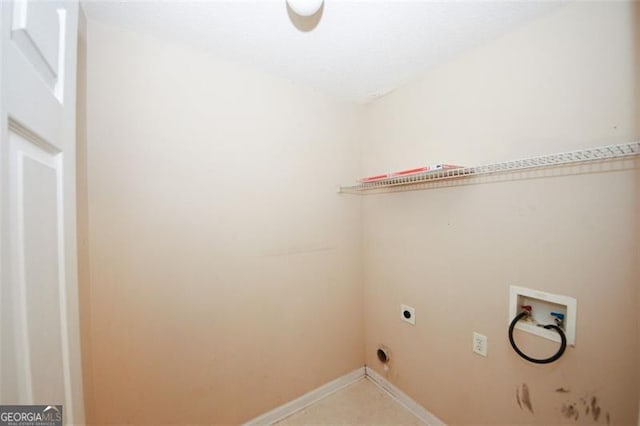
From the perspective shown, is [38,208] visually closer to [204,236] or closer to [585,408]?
[204,236]

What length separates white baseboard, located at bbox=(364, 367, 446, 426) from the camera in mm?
1523

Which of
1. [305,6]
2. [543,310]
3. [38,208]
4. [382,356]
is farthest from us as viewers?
[382,356]

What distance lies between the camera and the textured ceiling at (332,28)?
1046mm

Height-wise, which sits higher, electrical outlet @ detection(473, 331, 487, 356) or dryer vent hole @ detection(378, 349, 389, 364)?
electrical outlet @ detection(473, 331, 487, 356)

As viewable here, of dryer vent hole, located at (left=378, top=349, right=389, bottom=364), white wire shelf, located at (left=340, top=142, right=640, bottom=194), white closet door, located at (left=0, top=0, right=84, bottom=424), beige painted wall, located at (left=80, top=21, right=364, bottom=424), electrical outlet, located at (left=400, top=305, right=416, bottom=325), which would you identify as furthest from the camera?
dryer vent hole, located at (left=378, top=349, right=389, bottom=364)

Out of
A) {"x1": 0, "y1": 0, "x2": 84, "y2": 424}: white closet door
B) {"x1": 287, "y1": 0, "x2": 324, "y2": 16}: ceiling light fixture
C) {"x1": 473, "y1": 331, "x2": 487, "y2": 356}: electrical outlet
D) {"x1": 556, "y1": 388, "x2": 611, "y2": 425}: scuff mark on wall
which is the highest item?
{"x1": 287, "y1": 0, "x2": 324, "y2": 16}: ceiling light fixture

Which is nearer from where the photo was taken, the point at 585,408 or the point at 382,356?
the point at 585,408

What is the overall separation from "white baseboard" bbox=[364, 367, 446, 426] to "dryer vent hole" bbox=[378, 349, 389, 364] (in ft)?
0.44

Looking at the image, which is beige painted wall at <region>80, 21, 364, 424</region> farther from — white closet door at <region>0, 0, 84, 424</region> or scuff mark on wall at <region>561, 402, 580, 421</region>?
scuff mark on wall at <region>561, 402, 580, 421</region>

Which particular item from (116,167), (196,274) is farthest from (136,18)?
(196,274)

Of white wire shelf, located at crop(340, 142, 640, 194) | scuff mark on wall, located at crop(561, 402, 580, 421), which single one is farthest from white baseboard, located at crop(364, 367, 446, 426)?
white wire shelf, located at crop(340, 142, 640, 194)

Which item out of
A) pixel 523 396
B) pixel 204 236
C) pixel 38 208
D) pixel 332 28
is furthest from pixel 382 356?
pixel 332 28

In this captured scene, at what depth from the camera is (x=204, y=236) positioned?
52.4 inches

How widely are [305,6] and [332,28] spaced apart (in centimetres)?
23
